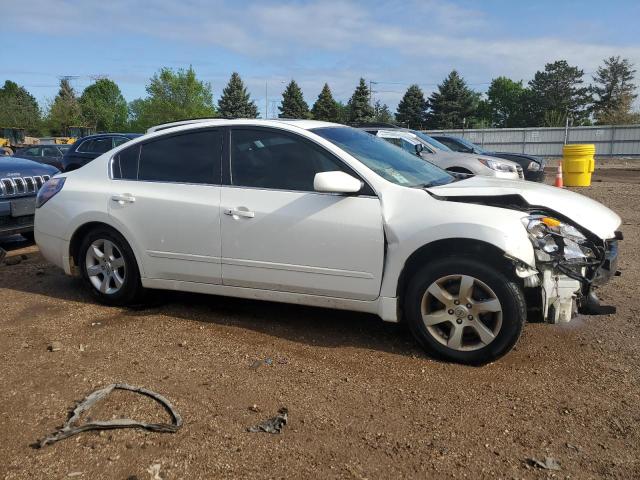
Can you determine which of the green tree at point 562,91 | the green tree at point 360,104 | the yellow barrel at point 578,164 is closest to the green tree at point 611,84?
the green tree at point 562,91

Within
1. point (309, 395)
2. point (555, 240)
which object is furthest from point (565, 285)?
point (309, 395)

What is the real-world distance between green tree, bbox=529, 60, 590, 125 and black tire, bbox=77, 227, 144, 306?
253 feet

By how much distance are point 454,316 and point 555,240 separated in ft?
2.81

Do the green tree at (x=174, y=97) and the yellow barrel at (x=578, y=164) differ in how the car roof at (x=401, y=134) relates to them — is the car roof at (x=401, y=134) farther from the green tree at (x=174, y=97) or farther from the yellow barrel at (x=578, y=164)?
the green tree at (x=174, y=97)

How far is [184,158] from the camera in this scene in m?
4.74

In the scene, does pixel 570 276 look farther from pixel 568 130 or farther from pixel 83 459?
pixel 568 130

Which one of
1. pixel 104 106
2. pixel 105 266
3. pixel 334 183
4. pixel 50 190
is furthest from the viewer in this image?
pixel 104 106

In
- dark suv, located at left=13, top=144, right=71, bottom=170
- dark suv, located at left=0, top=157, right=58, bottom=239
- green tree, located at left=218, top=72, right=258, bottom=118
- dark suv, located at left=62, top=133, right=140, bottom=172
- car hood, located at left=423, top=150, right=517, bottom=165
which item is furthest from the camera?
green tree, located at left=218, top=72, right=258, bottom=118

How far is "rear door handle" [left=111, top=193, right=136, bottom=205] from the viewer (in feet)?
15.7

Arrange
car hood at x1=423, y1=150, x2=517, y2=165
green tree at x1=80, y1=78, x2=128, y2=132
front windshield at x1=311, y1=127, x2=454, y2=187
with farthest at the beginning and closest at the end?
green tree at x1=80, y1=78, x2=128, y2=132 → car hood at x1=423, y1=150, x2=517, y2=165 → front windshield at x1=311, y1=127, x2=454, y2=187

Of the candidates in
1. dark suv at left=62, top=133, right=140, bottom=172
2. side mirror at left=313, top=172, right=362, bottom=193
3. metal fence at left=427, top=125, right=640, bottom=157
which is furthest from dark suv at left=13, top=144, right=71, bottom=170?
metal fence at left=427, top=125, right=640, bottom=157

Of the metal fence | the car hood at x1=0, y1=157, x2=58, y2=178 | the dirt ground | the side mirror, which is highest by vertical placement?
the metal fence

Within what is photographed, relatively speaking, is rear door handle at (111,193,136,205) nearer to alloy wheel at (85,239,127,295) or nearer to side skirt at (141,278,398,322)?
alloy wheel at (85,239,127,295)

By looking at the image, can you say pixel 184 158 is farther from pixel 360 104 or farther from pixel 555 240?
pixel 360 104
